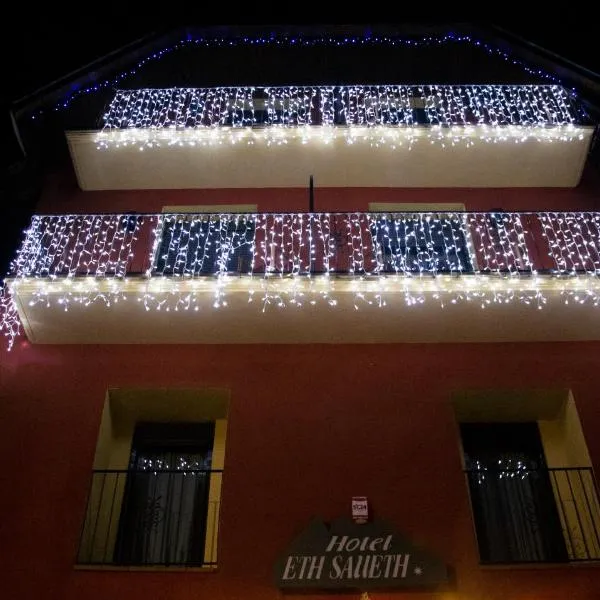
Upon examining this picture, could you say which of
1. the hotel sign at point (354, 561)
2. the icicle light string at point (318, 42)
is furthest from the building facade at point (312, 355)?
the icicle light string at point (318, 42)

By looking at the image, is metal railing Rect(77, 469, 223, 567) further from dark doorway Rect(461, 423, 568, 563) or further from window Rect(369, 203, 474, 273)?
window Rect(369, 203, 474, 273)

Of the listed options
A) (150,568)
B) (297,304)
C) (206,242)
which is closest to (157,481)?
(150,568)

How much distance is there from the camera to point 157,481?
673cm

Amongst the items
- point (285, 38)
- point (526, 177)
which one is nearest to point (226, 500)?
point (526, 177)

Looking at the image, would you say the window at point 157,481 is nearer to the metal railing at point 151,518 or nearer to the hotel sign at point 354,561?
the metal railing at point 151,518

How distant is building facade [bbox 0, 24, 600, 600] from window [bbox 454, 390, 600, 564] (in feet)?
0.10

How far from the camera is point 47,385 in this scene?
6.95 metres

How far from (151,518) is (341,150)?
18.3 ft

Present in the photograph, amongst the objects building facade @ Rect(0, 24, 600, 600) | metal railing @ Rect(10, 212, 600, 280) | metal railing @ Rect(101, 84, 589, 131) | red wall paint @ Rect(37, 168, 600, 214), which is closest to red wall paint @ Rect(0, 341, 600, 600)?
building facade @ Rect(0, 24, 600, 600)

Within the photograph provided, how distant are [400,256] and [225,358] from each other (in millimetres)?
2908

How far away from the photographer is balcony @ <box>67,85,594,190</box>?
9.06 m

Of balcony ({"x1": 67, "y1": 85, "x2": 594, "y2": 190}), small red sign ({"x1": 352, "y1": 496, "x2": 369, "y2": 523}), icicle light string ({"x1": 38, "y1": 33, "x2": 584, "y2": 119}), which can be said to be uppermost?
icicle light string ({"x1": 38, "y1": 33, "x2": 584, "y2": 119})

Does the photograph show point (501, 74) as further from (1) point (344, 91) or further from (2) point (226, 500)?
(2) point (226, 500)

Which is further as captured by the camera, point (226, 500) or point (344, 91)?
point (344, 91)
